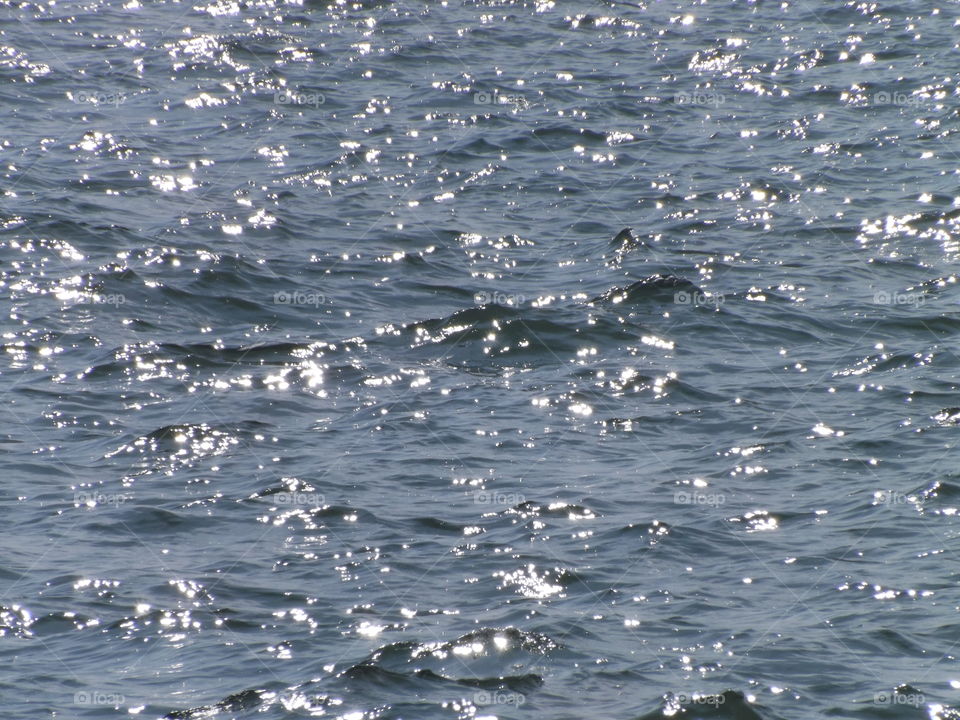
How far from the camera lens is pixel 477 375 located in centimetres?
1562

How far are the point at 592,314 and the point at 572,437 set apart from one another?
3225 mm

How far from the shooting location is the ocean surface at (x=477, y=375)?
10.2 meters

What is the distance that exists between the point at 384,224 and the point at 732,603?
10.2 meters

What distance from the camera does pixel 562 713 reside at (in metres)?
9.38

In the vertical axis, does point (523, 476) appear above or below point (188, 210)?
below

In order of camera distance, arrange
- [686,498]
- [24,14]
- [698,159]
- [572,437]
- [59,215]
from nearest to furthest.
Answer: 1. [686,498]
2. [572,437]
3. [59,215]
4. [698,159]
5. [24,14]

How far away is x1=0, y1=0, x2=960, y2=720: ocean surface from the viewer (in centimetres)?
1025

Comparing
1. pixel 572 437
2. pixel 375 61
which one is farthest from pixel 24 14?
pixel 572 437

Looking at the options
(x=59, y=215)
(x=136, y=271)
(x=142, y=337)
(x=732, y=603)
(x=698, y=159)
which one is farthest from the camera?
(x=698, y=159)

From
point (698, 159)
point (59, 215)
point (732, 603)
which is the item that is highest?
point (698, 159)

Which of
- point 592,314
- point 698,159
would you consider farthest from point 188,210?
point 698,159

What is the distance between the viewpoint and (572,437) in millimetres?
14078

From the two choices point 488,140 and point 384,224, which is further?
point 488,140

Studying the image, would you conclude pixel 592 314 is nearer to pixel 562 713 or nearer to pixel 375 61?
pixel 562 713
